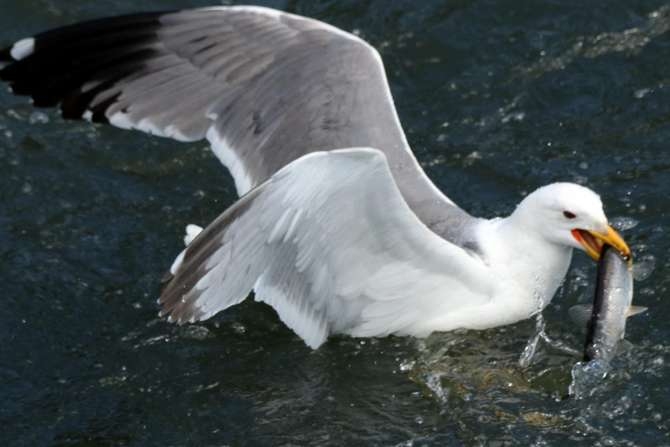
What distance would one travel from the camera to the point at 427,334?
634 centimetres

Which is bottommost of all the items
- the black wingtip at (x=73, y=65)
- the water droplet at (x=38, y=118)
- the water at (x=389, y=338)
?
the water droplet at (x=38, y=118)

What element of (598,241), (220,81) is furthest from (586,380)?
(220,81)

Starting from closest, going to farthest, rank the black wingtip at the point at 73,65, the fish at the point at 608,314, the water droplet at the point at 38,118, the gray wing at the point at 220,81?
the fish at the point at 608,314 → the gray wing at the point at 220,81 → the black wingtip at the point at 73,65 → the water droplet at the point at 38,118

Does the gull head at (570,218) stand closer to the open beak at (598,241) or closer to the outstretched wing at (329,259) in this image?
the open beak at (598,241)

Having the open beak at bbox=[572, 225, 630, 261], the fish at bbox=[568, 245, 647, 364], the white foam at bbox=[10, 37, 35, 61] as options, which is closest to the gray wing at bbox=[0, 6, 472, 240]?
the white foam at bbox=[10, 37, 35, 61]

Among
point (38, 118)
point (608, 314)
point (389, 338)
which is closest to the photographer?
point (608, 314)

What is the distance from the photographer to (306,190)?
535cm

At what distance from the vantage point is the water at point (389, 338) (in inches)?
236

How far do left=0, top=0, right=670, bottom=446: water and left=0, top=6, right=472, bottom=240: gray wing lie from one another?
2.58 feet

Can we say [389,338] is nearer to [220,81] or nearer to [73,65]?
[220,81]

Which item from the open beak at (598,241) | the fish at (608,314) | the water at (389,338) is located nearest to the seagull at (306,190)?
the open beak at (598,241)

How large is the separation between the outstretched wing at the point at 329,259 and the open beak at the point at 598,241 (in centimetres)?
44

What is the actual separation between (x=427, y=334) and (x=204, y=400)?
102cm

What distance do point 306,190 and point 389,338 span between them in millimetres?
1392
